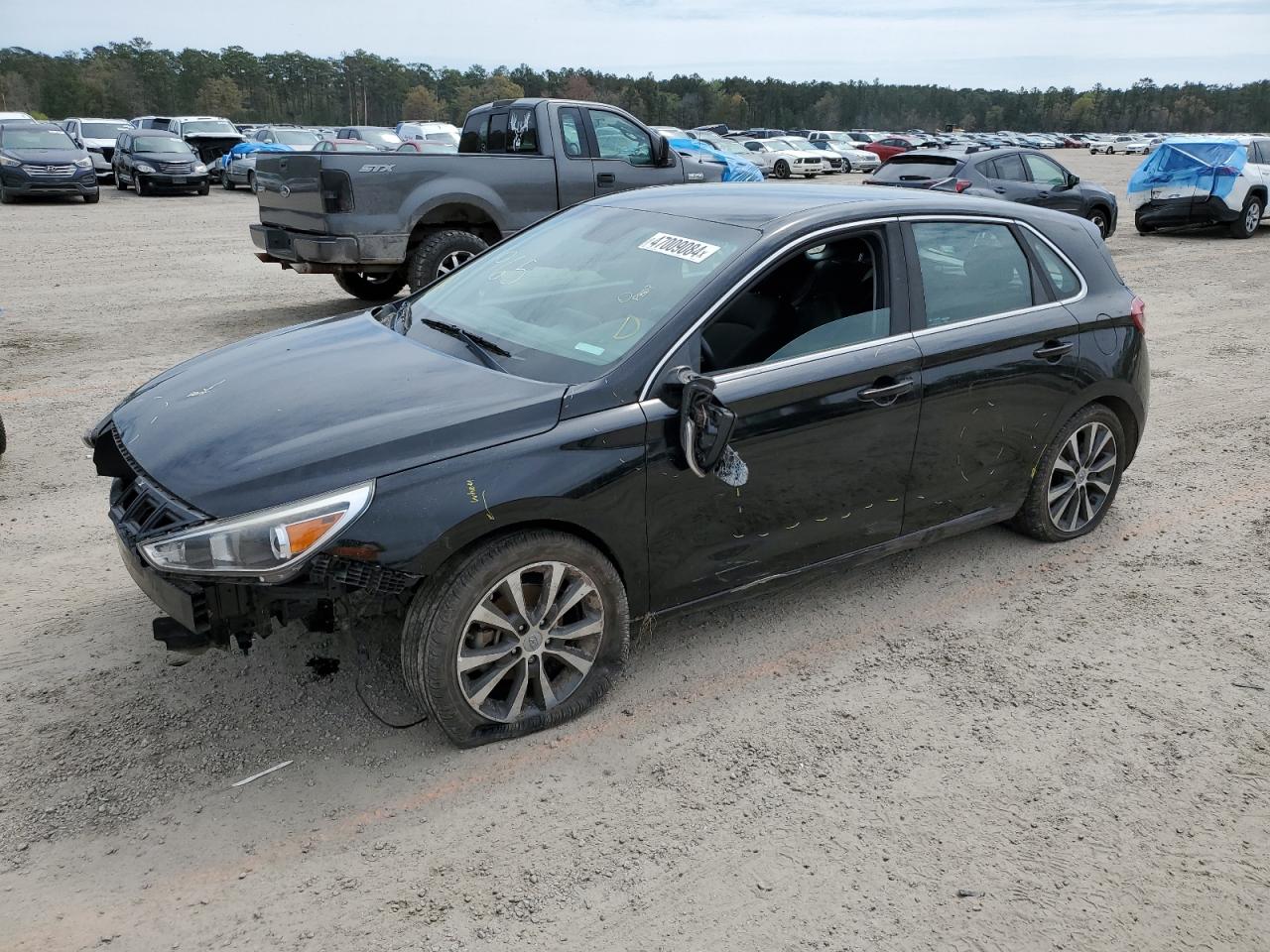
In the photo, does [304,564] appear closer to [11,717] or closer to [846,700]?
[11,717]

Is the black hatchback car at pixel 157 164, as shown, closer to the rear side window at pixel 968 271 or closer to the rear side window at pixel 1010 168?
the rear side window at pixel 1010 168

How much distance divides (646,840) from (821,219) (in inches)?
92.2

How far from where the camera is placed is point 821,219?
3.90 meters

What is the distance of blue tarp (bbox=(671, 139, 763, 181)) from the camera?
16892mm

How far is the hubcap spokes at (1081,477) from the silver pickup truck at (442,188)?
6.11 meters

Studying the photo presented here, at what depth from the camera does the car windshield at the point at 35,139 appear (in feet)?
70.1

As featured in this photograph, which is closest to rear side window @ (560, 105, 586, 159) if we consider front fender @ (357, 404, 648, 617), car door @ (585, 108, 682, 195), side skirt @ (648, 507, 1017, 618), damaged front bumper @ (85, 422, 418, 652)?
car door @ (585, 108, 682, 195)

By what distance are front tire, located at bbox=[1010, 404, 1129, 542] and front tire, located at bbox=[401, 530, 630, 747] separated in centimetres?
233

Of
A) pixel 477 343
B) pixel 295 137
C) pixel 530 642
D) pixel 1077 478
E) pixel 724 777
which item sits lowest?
pixel 724 777

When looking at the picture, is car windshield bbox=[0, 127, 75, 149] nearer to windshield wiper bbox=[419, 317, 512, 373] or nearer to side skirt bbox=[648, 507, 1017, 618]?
windshield wiper bbox=[419, 317, 512, 373]

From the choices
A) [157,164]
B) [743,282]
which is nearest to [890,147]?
[157,164]

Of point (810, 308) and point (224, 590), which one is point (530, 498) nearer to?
point (224, 590)

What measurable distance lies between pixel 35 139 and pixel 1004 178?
63.9ft

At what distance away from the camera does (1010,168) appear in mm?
15516
